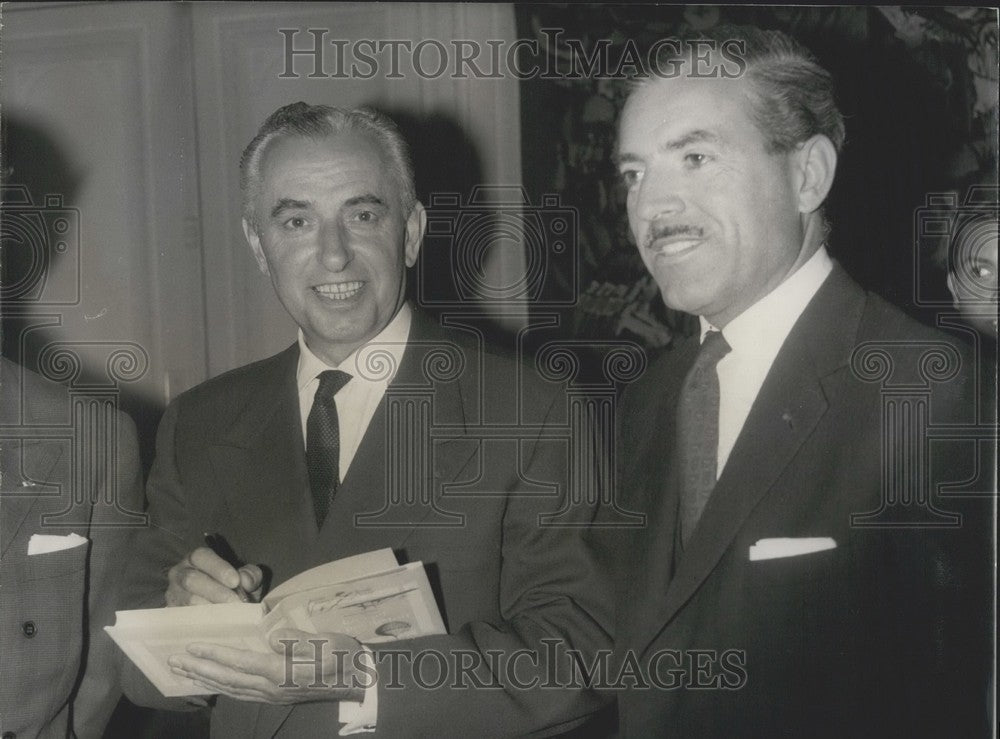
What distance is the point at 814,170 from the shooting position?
1.89 metres

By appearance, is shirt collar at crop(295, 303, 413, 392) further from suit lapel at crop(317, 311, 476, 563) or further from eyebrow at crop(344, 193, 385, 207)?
eyebrow at crop(344, 193, 385, 207)

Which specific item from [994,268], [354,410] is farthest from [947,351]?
[354,410]

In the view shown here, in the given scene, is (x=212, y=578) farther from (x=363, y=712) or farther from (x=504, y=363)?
(x=504, y=363)

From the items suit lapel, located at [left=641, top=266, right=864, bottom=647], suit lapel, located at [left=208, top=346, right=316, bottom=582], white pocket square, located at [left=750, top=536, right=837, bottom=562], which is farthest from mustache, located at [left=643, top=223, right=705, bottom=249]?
suit lapel, located at [left=208, top=346, right=316, bottom=582]

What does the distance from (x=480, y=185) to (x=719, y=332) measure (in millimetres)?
516

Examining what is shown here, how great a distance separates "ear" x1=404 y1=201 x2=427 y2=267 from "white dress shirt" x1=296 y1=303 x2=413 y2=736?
9 cm

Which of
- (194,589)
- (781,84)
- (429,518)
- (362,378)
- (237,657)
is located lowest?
(237,657)

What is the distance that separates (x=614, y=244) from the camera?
194cm

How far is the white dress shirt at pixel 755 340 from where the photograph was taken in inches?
73.5

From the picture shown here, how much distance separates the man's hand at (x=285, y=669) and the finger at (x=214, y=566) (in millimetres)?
113

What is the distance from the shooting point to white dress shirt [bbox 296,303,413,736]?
1943mm

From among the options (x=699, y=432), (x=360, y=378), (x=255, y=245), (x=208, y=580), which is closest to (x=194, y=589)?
(x=208, y=580)

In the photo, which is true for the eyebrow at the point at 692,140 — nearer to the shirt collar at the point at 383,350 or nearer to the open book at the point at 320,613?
the shirt collar at the point at 383,350

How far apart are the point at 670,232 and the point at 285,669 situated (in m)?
1.04
